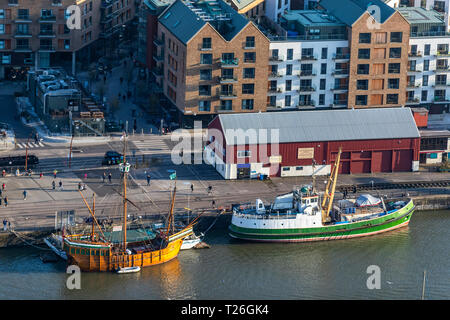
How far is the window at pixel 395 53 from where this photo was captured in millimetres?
176250

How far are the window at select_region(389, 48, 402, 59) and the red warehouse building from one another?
52.4 feet

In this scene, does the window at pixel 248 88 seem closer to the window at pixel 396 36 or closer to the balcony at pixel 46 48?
the window at pixel 396 36

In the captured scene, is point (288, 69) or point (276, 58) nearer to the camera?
point (276, 58)

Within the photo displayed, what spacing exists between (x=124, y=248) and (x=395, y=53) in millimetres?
61896

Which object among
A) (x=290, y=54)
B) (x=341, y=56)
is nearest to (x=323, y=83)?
(x=341, y=56)

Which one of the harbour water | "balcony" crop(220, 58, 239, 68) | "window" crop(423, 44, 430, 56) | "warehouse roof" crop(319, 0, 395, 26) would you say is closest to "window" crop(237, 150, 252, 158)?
the harbour water

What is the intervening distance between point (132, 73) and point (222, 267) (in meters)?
68.1

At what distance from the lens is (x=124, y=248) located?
5226 inches

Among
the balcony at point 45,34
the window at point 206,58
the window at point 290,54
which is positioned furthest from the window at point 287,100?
the balcony at point 45,34

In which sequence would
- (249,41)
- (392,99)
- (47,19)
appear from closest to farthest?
(249,41)
(392,99)
(47,19)

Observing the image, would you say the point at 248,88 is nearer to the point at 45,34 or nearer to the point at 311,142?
the point at 311,142
